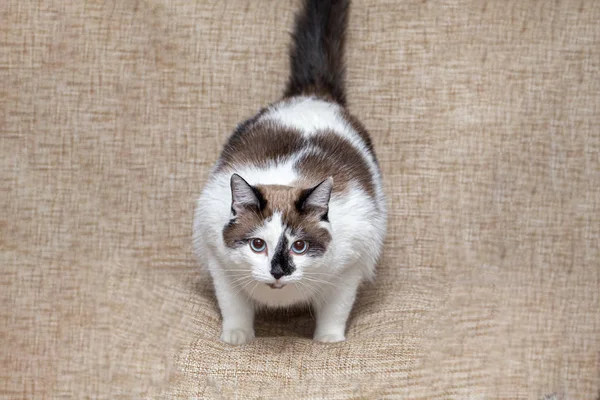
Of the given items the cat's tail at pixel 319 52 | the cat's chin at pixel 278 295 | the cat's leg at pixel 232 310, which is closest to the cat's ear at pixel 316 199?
the cat's chin at pixel 278 295

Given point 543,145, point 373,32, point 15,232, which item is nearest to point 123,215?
point 15,232

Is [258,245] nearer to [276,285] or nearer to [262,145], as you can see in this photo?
[276,285]

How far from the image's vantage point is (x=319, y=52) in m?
2.74

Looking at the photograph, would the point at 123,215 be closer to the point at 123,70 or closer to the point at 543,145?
the point at 123,70

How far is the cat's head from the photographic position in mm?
2000

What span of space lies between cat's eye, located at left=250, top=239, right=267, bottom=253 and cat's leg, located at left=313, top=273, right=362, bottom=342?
364mm

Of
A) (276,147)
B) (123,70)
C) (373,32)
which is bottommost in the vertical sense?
(276,147)

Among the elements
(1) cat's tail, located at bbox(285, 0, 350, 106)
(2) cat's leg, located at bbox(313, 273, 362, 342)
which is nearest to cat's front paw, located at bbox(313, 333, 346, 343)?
(2) cat's leg, located at bbox(313, 273, 362, 342)

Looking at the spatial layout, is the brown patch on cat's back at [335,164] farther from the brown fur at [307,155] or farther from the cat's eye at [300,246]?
the cat's eye at [300,246]

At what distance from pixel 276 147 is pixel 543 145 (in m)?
0.99

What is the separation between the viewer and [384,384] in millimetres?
2002

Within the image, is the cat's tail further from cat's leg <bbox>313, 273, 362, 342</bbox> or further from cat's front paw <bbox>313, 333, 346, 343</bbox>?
cat's front paw <bbox>313, 333, 346, 343</bbox>

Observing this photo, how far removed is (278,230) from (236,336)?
0.45m

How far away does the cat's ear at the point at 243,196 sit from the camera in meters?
2.05
